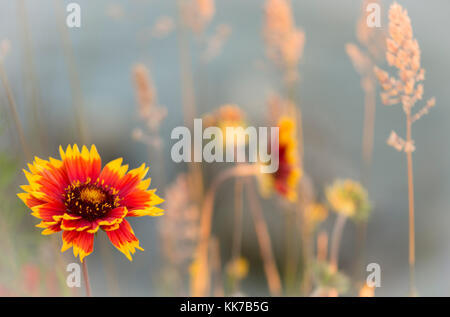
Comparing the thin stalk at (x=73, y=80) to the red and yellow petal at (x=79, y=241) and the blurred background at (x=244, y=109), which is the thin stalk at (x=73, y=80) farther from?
the red and yellow petal at (x=79, y=241)

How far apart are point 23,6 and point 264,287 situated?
574 millimetres

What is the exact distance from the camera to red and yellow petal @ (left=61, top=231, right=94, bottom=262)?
0.33 meters

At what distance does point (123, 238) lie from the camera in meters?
0.35

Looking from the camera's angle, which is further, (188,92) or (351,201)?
(188,92)

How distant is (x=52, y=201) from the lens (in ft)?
1.13

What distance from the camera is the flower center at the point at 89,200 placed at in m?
0.35

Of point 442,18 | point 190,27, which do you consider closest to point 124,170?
point 190,27

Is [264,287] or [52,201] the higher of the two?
[52,201]

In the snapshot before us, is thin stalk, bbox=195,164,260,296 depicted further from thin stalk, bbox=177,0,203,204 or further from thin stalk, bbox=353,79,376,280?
thin stalk, bbox=353,79,376,280

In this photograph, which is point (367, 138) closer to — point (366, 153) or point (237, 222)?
point (366, 153)

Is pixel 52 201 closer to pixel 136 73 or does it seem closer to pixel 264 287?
pixel 136 73

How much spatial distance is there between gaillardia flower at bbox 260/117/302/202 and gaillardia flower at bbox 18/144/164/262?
25 centimetres

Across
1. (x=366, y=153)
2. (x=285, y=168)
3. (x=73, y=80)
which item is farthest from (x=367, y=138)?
(x=73, y=80)

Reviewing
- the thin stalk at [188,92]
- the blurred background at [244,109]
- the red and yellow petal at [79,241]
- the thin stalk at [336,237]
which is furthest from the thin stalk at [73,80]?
the thin stalk at [336,237]
